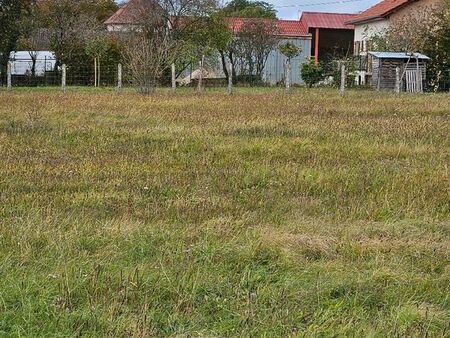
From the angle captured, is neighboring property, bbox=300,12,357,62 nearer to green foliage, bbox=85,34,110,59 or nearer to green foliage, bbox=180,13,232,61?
green foliage, bbox=180,13,232,61

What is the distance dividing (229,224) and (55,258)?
1392 millimetres

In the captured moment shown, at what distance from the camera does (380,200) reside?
18.8 ft

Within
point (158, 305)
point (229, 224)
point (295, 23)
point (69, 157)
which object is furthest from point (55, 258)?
point (295, 23)

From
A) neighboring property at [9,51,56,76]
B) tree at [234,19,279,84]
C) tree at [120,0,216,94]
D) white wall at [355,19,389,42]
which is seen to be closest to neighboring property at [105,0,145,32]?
tree at [120,0,216,94]

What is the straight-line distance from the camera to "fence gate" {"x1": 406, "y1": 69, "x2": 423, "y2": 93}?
1072 inches

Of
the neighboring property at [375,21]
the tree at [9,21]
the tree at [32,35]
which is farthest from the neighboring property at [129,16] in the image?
the neighboring property at [375,21]

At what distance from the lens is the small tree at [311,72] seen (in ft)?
104

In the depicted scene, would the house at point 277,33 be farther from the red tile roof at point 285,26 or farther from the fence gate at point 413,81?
the fence gate at point 413,81

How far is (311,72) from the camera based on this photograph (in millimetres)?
31609

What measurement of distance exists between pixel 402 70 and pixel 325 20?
23.3 meters

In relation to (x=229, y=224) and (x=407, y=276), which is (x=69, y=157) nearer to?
(x=229, y=224)

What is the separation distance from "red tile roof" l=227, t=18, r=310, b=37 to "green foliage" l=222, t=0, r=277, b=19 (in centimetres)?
84

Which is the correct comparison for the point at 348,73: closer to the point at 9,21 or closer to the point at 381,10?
the point at 381,10

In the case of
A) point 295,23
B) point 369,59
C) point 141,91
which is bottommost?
point 141,91
